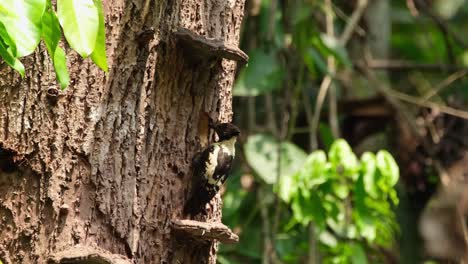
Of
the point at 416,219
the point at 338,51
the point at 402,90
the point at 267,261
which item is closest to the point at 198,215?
the point at 267,261

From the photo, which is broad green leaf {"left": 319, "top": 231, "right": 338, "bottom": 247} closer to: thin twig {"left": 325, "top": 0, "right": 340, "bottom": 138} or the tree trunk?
thin twig {"left": 325, "top": 0, "right": 340, "bottom": 138}

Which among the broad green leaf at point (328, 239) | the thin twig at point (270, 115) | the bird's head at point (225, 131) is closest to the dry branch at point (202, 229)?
the bird's head at point (225, 131)

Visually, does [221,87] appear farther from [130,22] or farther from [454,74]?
[454,74]

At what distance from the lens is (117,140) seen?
8.05 ft

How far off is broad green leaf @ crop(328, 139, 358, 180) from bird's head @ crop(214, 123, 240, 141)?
1.56 meters

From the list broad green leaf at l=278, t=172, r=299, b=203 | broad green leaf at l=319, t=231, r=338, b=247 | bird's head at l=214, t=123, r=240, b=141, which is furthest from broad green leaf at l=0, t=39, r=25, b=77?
broad green leaf at l=319, t=231, r=338, b=247

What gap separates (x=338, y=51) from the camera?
4.86 metres

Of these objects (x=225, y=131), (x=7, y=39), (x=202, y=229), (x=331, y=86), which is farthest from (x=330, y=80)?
(x=7, y=39)

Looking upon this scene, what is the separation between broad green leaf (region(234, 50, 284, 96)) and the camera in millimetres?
4629

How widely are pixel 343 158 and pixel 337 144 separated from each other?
69 millimetres

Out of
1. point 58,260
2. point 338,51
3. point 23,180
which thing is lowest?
point 58,260

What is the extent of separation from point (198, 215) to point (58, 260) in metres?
0.54

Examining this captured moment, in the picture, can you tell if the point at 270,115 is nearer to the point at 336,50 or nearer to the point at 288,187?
the point at 336,50

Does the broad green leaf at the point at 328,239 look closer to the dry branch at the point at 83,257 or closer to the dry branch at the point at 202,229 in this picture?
the dry branch at the point at 202,229
